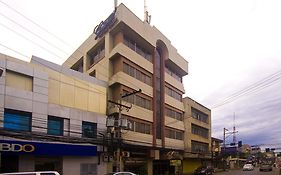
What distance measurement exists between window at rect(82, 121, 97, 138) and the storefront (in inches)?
88.2

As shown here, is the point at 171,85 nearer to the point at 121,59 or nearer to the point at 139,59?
the point at 139,59

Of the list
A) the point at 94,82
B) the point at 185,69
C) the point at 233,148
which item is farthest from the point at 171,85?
the point at 233,148

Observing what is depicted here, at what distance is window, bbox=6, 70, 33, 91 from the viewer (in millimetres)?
29375

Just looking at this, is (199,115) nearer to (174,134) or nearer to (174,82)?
(174,82)

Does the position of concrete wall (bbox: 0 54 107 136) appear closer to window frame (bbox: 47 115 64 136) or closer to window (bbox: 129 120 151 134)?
window frame (bbox: 47 115 64 136)

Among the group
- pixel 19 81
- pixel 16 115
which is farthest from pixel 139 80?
pixel 16 115

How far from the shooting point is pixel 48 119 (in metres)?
32.5

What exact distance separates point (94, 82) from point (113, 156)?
8.29 m

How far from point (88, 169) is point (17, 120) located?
29.4ft

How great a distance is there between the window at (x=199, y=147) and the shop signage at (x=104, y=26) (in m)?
27.4

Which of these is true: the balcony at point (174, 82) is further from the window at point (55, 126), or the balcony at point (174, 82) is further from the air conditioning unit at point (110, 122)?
the window at point (55, 126)

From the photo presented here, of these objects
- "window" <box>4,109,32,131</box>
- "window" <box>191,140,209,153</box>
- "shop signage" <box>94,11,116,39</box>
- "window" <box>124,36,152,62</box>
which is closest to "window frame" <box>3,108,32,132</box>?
"window" <box>4,109,32,131</box>

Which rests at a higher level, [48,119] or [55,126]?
[48,119]

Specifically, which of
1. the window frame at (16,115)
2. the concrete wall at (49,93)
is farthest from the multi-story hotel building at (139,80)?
the window frame at (16,115)
